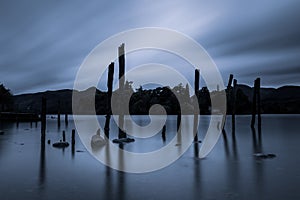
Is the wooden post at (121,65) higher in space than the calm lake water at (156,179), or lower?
higher

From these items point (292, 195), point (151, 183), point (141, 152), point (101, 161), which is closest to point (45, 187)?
point (151, 183)

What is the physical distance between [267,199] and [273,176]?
11.1 ft

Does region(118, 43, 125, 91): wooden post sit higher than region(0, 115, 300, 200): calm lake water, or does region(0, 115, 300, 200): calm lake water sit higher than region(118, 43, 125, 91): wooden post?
region(118, 43, 125, 91): wooden post

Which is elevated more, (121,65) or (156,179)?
(121,65)

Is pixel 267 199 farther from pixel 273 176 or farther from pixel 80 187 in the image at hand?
pixel 80 187

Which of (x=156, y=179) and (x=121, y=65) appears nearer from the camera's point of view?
(x=156, y=179)

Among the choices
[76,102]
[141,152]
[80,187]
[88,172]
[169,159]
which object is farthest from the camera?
[76,102]

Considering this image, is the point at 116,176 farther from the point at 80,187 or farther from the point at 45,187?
the point at 45,187

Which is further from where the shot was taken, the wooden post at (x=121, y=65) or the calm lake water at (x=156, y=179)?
the wooden post at (x=121, y=65)

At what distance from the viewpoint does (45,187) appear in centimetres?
974

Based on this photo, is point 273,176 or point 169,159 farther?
point 169,159

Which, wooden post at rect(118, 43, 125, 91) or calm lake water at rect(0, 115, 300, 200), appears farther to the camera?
wooden post at rect(118, 43, 125, 91)

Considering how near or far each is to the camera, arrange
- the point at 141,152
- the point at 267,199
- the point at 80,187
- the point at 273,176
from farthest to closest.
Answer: the point at 141,152 < the point at 273,176 < the point at 80,187 < the point at 267,199

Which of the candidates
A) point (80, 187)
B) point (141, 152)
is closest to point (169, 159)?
point (141, 152)
